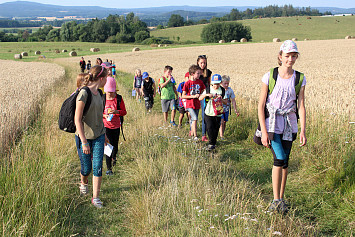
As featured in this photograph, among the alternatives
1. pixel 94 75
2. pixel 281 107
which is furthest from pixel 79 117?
pixel 281 107

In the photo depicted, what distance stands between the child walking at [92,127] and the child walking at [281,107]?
2.07 meters

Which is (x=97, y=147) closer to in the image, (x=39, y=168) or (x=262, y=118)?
(x=39, y=168)

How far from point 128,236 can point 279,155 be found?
2.02 meters

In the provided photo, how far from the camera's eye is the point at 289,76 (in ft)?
13.2

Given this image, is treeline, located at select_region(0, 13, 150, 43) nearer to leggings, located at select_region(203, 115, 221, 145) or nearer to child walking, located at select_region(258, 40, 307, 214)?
leggings, located at select_region(203, 115, 221, 145)

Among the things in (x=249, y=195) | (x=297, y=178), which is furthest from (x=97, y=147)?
(x=297, y=178)

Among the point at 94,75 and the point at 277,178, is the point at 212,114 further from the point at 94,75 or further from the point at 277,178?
the point at 94,75

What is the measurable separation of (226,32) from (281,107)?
305 ft

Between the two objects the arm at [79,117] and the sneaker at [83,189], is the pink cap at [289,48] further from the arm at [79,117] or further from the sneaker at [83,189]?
the sneaker at [83,189]

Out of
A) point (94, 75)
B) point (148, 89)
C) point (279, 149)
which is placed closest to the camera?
point (279, 149)

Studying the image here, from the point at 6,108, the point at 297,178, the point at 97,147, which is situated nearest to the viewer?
the point at 97,147

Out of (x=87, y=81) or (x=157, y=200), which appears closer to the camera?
(x=157, y=200)

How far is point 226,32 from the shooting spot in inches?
3666

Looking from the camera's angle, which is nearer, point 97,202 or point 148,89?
point 97,202
